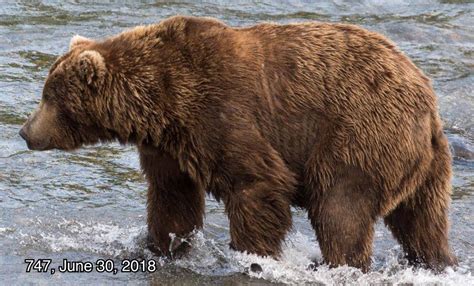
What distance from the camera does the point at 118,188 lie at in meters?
8.57

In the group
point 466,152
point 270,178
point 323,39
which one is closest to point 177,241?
point 270,178

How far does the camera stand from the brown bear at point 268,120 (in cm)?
659

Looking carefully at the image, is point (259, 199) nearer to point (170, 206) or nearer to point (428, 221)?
point (170, 206)

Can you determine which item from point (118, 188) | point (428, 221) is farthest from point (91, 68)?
point (428, 221)

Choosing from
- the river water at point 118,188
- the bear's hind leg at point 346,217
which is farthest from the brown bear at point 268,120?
the river water at point 118,188

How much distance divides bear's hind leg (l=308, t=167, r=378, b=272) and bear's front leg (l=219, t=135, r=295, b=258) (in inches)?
8.9

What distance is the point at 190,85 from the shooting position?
6.61 metres

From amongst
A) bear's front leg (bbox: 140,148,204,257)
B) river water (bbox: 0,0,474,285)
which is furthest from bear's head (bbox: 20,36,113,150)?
river water (bbox: 0,0,474,285)

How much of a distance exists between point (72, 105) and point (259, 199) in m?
1.30

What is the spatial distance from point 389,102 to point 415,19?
800 cm

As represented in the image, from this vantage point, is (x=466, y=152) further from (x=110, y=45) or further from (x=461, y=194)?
(x=110, y=45)

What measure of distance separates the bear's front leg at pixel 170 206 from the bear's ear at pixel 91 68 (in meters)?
0.60

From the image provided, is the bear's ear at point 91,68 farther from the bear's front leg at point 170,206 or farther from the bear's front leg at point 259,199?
the bear's front leg at point 259,199

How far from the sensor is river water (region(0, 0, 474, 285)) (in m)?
6.91
